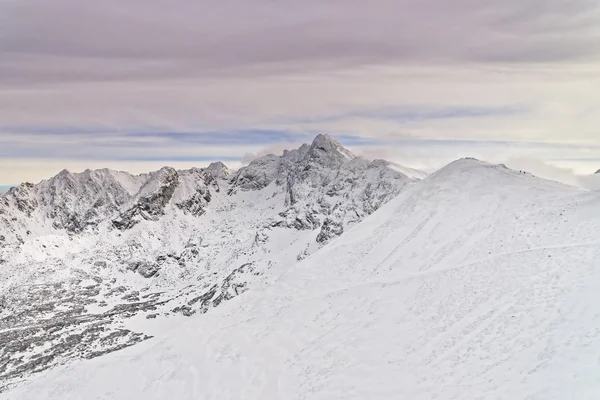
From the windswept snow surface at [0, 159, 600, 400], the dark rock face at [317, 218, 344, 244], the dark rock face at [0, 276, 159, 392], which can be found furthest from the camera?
the dark rock face at [317, 218, 344, 244]

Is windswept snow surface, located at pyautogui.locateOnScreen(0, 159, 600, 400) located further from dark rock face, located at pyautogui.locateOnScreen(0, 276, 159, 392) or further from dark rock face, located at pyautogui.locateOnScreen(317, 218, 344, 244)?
dark rock face, located at pyautogui.locateOnScreen(317, 218, 344, 244)

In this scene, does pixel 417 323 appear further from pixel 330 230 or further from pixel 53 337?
pixel 53 337

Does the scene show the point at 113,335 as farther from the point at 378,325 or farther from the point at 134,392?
the point at 378,325

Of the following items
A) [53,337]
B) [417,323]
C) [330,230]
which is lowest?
[53,337]

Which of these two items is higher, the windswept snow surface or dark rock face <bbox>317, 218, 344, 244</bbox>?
the windswept snow surface

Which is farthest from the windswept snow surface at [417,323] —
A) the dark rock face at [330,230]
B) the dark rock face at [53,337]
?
the dark rock face at [330,230]

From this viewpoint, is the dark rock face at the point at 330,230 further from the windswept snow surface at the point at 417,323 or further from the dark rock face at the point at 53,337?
the windswept snow surface at the point at 417,323

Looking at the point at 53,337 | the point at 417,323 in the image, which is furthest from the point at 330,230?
the point at 417,323

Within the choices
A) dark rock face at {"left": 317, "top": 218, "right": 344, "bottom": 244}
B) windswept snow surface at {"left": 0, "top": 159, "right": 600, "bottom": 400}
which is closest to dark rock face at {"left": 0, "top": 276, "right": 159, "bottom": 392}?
dark rock face at {"left": 317, "top": 218, "right": 344, "bottom": 244}

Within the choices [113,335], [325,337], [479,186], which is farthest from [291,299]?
[113,335]

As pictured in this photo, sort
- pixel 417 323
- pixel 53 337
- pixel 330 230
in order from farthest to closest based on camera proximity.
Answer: pixel 330 230 < pixel 53 337 < pixel 417 323
